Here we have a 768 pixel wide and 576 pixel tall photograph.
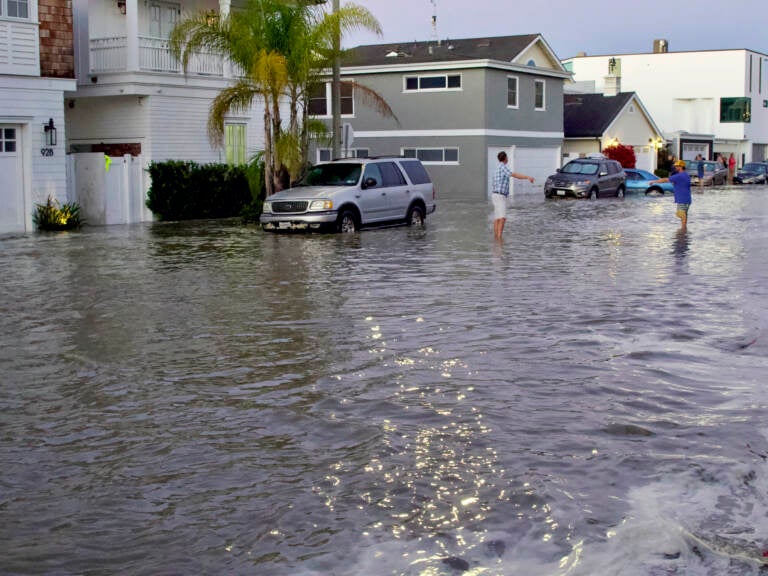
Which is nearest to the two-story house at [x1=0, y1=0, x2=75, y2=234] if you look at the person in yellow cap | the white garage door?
the person in yellow cap

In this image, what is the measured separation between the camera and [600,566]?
16.5 feet

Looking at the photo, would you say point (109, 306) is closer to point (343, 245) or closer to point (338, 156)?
point (343, 245)

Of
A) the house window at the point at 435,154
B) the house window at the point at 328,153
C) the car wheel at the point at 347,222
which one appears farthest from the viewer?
the house window at the point at 328,153

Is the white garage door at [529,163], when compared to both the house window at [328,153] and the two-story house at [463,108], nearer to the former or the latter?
the two-story house at [463,108]

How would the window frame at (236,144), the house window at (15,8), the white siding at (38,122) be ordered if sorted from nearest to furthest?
the house window at (15,8)
the white siding at (38,122)
the window frame at (236,144)

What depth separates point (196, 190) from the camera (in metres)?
30.6

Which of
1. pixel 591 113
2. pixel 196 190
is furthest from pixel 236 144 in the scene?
pixel 591 113

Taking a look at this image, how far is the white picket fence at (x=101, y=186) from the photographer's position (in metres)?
28.5

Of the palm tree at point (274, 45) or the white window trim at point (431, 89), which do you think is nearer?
the palm tree at point (274, 45)

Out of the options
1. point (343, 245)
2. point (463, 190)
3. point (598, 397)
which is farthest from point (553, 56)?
point (598, 397)

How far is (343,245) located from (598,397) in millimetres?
13763

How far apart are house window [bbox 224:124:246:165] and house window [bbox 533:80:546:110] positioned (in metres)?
20.3

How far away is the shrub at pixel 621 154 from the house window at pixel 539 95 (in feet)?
23.7

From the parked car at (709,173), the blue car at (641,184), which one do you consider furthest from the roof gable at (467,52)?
the parked car at (709,173)
